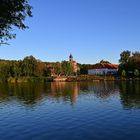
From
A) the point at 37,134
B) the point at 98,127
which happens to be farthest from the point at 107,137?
the point at 37,134

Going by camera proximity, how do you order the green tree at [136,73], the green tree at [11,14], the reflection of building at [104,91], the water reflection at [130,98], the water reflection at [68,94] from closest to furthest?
the green tree at [11,14], the water reflection at [130,98], the water reflection at [68,94], the reflection of building at [104,91], the green tree at [136,73]

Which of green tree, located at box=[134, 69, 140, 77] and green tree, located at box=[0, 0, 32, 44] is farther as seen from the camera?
green tree, located at box=[134, 69, 140, 77]

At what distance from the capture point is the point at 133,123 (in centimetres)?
4047

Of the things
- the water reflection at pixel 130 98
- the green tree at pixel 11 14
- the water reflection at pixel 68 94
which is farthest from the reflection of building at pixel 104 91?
the green tree at pixel 11 14

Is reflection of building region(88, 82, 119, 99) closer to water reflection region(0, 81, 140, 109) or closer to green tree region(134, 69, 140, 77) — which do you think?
water reflection region(0, 81, 140, 109)

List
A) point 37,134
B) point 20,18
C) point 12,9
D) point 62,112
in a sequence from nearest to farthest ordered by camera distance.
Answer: point 12,9 < point 20,18 < point 37,134 < point 62,112

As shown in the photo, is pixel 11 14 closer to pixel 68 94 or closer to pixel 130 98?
pixel 130 98

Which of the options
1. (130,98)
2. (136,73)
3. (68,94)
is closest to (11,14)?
(130,98)

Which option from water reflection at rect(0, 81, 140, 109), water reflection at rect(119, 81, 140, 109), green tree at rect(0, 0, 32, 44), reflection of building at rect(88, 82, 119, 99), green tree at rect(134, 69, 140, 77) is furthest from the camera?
green tree at rect(134, 69, 140, 77)

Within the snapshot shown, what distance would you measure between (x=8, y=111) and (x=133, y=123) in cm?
2506

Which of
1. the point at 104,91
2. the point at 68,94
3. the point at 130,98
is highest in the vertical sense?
the point at 104,91

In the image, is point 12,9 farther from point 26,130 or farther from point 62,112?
point 62,112

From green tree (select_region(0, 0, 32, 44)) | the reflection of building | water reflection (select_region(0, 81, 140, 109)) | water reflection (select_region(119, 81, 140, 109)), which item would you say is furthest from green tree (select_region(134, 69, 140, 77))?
green tree (select_region(0, 0, 32, 44))

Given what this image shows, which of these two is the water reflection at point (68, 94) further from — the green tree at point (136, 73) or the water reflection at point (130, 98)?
the green tree at point (136, 73)
